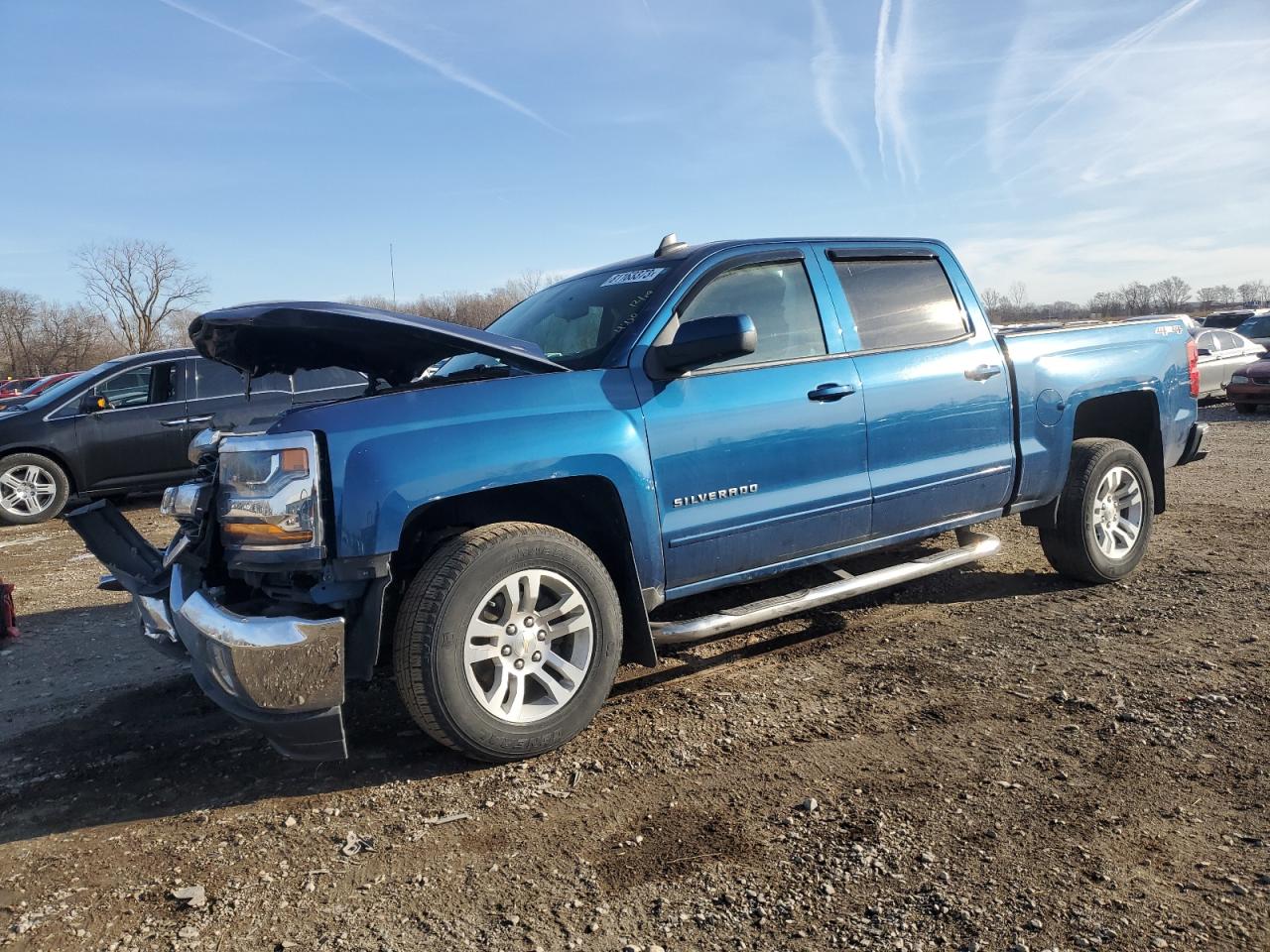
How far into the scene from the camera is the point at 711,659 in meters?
4.27

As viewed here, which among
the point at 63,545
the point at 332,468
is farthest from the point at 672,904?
the point at 63,545

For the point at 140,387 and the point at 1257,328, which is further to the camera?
the point at 1257,328

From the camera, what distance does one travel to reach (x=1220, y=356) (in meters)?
16.3

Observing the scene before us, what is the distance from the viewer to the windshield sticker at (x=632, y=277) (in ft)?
13.2

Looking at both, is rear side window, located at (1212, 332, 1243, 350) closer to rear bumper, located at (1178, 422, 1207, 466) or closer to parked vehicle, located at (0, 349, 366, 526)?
rear bumper, located at (1178, 422, 1207, 466)

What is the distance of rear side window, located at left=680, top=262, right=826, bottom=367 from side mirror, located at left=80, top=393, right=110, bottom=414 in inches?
330

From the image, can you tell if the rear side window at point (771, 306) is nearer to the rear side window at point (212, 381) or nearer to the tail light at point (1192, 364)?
the tail light at point (1192, 364)

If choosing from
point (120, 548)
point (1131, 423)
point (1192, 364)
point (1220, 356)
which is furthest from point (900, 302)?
point (1220, 356)

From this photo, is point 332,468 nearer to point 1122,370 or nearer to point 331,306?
point 331,306

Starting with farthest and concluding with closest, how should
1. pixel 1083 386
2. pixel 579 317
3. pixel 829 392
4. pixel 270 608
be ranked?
pixel 1083 386, pixel 579 317, pixel 829 392, pixel 270 608

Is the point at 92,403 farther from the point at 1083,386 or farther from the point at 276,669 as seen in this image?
the point at 1083,386

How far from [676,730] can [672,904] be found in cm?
109

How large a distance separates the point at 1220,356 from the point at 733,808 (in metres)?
17.4

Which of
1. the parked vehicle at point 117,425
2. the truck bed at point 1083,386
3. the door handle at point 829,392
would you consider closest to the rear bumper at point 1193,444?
the truck bed at point 1083,386
